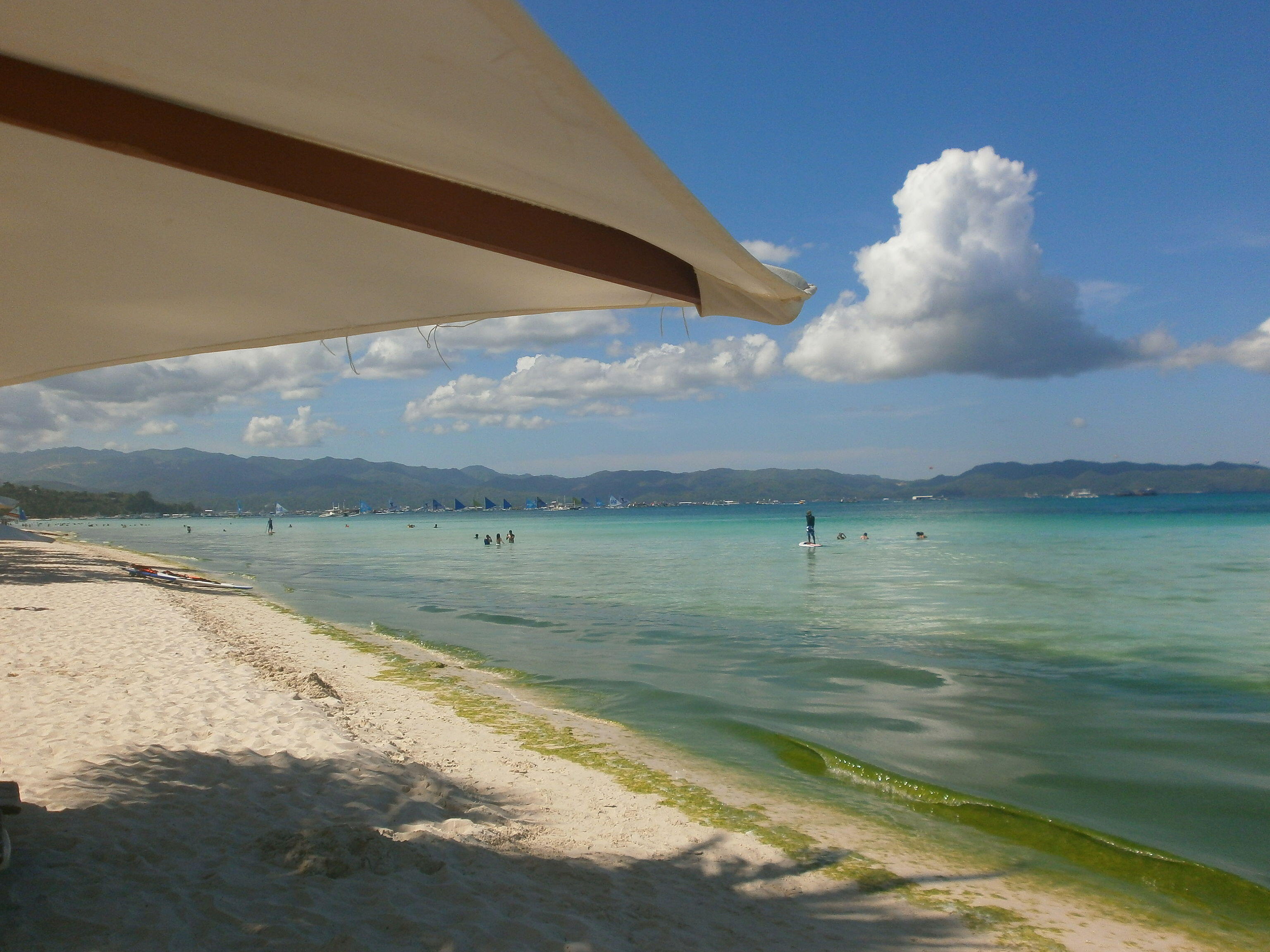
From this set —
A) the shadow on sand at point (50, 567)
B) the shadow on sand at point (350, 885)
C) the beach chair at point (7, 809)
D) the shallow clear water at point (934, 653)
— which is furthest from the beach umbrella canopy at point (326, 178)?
the shadow on sand at point (50, 567)

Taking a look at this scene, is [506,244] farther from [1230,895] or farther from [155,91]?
[1230,895]

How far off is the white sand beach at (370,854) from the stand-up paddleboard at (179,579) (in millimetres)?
13066

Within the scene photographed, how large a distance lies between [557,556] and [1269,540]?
31.1 metres

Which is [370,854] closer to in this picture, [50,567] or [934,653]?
[934,653]

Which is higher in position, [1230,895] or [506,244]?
[506,244]

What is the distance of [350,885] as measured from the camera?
320 cm

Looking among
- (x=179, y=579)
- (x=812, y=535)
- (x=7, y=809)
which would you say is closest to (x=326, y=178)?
(x=7, y=809)

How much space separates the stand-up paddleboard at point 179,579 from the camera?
19.0 metres

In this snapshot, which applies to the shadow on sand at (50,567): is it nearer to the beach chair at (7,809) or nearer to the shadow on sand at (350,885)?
the shadow on sand at (350,885)

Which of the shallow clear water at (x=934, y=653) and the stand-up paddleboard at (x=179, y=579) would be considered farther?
the stand-up paddleboard at (x=179, y=579)

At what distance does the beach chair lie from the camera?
2723mm

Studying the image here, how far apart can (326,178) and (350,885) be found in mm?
2856

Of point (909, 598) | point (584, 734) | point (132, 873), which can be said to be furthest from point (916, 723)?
point (909, 598)

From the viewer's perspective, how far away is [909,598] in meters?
16.5
